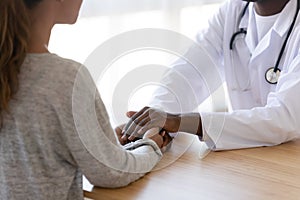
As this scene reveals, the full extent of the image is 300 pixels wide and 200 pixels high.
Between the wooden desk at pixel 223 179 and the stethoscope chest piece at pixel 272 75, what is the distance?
0.32 m

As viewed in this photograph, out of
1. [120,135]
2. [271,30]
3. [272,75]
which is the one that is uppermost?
[271,30]

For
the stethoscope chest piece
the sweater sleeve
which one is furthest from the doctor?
the sweater sleeve

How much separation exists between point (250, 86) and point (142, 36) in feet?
1.76

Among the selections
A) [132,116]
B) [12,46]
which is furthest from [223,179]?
[12,46]

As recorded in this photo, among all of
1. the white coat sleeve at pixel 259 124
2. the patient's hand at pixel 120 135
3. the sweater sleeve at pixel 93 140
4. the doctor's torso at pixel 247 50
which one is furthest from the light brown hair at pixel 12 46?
the doctor's torso at pixel 247 50

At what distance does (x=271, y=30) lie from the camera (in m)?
Answer: 1.36

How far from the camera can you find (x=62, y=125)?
0.75m

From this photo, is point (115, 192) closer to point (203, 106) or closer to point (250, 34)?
point (203, 106)

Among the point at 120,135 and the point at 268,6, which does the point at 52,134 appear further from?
the point at 268,6

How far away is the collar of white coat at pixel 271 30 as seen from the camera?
1330 mm

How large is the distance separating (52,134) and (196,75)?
2.71 feet

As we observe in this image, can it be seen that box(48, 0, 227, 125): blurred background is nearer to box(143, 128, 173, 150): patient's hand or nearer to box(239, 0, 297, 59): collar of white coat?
box(143, 128, 173, 150): patient's hand

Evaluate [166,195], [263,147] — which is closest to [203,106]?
[263,147]

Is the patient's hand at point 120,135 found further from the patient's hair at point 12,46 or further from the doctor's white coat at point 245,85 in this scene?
the patient's hair at point 12,46
